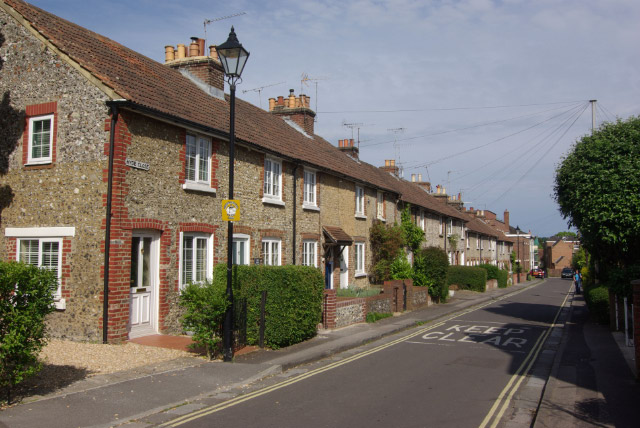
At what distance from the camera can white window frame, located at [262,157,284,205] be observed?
17203 millimetres

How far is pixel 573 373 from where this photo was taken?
10336 millimetres

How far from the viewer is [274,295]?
12250 mm

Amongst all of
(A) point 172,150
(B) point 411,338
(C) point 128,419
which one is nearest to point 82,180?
(A) point 172,150

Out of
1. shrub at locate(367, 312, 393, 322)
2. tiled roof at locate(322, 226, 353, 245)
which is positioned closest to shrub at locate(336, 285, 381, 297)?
shrub at locate(367, 312, 393, 322)

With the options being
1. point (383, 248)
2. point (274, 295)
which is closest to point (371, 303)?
point (383, 248)

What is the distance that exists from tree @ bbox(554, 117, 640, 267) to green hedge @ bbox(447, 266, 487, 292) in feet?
65.9

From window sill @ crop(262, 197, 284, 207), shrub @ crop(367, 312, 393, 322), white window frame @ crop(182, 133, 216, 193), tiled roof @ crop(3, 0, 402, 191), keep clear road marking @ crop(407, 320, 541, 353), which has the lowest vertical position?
keep clear road marking @ crop(407, 320, 541, 353)

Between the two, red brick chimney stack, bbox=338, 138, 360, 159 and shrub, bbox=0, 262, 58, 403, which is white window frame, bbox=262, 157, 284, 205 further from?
red brick chimney stack, bbox=338, 138, 360, 159

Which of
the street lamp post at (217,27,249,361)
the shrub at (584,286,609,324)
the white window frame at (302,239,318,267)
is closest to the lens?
the street lamp post at (217,27,249,361)

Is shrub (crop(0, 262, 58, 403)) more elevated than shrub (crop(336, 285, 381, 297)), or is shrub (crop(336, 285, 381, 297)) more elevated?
shrub (crop(0, 262, 58, 403))

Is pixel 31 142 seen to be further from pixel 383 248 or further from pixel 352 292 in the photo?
pixel 383 248

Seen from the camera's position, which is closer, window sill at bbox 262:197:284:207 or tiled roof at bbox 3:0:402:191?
tiled roof at bbox 3:0:402:191

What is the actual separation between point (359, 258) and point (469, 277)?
16.6 meters

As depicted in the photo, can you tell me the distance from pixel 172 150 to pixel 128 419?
7516 mm
